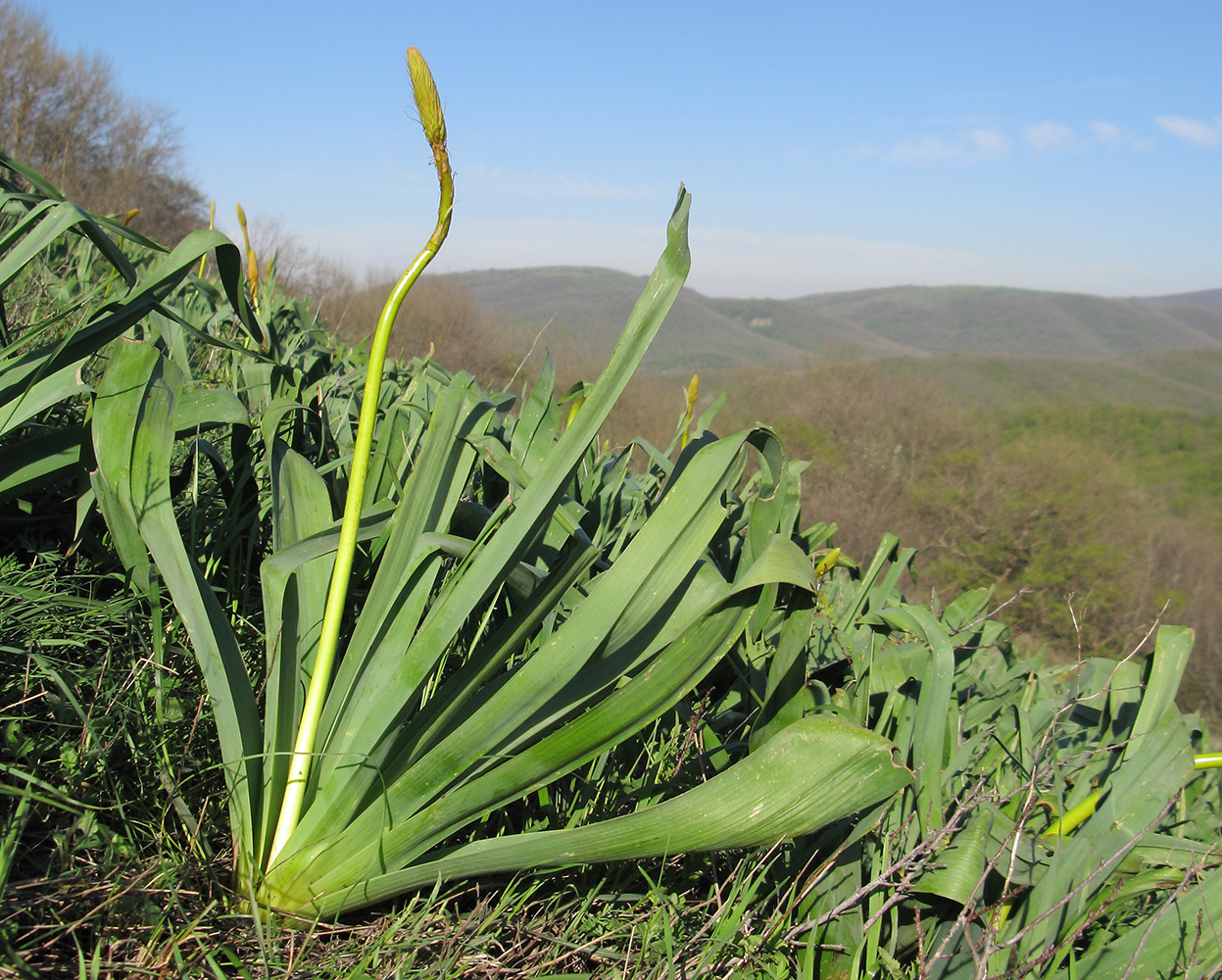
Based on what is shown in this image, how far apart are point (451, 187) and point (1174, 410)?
52.3 meters

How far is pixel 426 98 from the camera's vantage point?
925 mm

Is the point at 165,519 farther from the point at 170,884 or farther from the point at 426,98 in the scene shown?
the point at 426,98

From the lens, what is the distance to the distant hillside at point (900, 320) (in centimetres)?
6975

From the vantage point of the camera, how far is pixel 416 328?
16203 millimetres

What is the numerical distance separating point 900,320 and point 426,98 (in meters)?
109

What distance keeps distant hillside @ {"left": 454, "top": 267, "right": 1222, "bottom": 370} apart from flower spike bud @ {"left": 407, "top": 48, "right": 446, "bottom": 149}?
60.7 m

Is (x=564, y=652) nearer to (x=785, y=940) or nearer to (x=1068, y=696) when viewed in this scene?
(x=785, y=940)

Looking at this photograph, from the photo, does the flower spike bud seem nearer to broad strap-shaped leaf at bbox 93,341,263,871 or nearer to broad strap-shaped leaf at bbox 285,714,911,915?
broad strap-shaped leaf at bbox 93,341,263,871

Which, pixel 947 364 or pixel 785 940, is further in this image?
pixel 947 364

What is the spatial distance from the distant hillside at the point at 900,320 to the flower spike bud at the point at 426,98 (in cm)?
6073

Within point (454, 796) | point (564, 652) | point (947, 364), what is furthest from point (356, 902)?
point (947, 364)

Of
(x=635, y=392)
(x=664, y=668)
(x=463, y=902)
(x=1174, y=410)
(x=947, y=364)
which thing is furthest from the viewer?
(x=947, y=364)

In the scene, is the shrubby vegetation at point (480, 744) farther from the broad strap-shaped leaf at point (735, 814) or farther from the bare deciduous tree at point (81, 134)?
the bare deciduous tree at point (81, 134)

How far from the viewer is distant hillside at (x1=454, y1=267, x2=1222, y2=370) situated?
69750 millimetres
